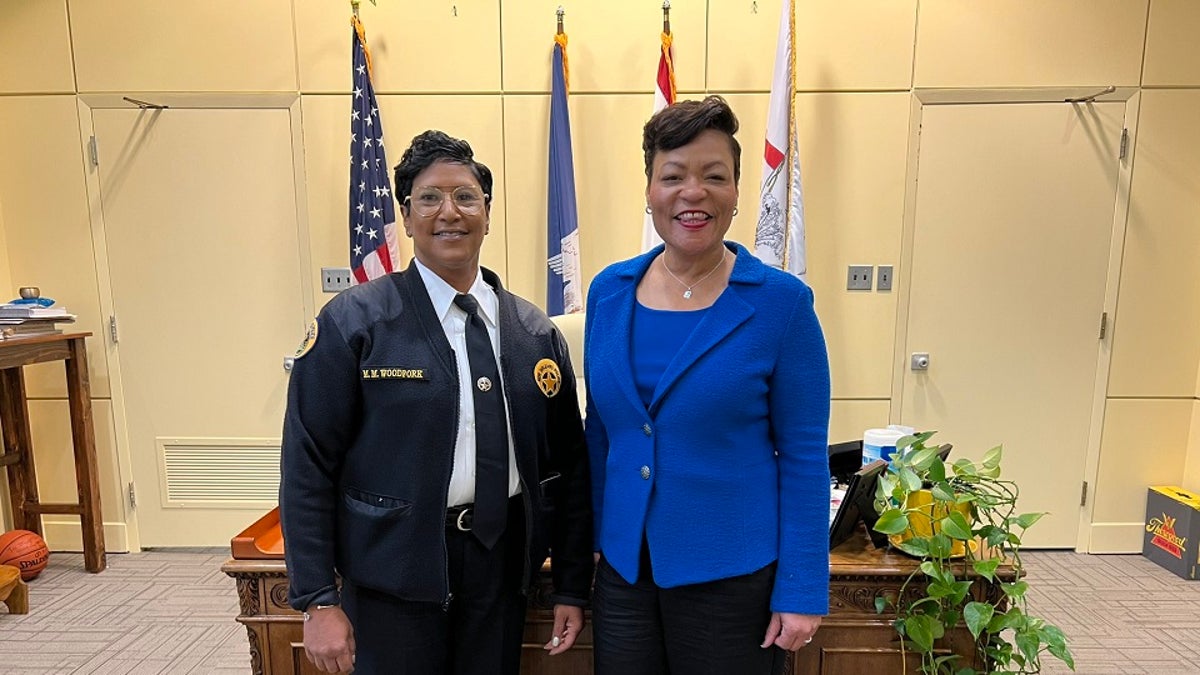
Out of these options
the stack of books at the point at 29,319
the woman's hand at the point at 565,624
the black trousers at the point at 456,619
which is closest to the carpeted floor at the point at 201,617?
the stack of books at the point at 29,319

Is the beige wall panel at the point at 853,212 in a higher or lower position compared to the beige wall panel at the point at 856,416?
higher

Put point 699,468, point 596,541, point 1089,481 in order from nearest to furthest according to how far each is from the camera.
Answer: point 699,468 < point 596,541 < point 1089,481

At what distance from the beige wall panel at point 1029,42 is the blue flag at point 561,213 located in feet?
5.60

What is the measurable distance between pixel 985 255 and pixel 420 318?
3.00m

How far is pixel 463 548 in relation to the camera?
3.83 ft

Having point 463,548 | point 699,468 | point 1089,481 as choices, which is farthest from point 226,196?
point 1089,481

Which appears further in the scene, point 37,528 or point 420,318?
point 37,528

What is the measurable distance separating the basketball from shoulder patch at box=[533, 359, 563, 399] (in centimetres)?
310

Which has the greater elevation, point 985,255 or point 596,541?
point 985,255

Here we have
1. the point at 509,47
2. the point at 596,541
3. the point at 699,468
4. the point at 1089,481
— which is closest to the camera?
the point at 699,468

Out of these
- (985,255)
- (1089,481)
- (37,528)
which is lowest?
(37,528)

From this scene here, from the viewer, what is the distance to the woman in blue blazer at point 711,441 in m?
1.06

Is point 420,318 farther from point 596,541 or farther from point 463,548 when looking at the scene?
point 596,541

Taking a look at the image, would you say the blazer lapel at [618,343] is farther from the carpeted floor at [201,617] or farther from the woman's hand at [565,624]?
the carpeted floor at [201,617]
